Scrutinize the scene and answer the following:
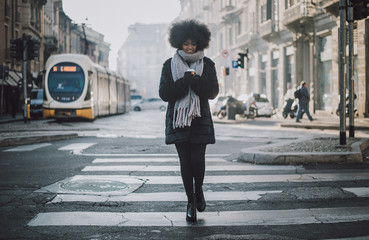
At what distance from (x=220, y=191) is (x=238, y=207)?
0.92 metres

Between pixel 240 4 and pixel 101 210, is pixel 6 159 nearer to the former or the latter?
pixel 101 210

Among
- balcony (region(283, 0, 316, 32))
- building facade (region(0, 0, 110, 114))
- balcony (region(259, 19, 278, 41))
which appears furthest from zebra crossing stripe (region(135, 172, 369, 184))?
balcony (region(259, 19, 278, 41))

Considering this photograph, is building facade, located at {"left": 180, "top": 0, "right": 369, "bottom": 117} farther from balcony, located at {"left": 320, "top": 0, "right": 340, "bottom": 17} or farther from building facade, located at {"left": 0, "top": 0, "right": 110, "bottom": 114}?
building facade, located at {"left": 0, "top": 0, "right": 110, "bottom": 114}

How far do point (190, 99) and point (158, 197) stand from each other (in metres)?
1.57

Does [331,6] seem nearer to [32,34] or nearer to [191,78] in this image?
[191,78]

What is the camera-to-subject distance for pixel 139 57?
470 feet

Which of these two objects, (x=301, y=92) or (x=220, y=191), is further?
(x=301, y=92)

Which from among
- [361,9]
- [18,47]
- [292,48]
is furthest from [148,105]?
[361,9]

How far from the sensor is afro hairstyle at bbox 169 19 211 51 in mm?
4844

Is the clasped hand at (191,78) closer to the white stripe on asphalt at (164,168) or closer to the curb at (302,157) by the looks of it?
the white stripe on asphalt at (164,168)

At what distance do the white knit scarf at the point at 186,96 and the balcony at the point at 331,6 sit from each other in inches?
840

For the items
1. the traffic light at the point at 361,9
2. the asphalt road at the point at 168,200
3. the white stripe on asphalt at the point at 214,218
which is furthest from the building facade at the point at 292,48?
the white stripe on asphalt at the point at 214,218

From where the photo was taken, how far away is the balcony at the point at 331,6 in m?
24.6

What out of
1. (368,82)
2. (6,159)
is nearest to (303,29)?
(368,82)
